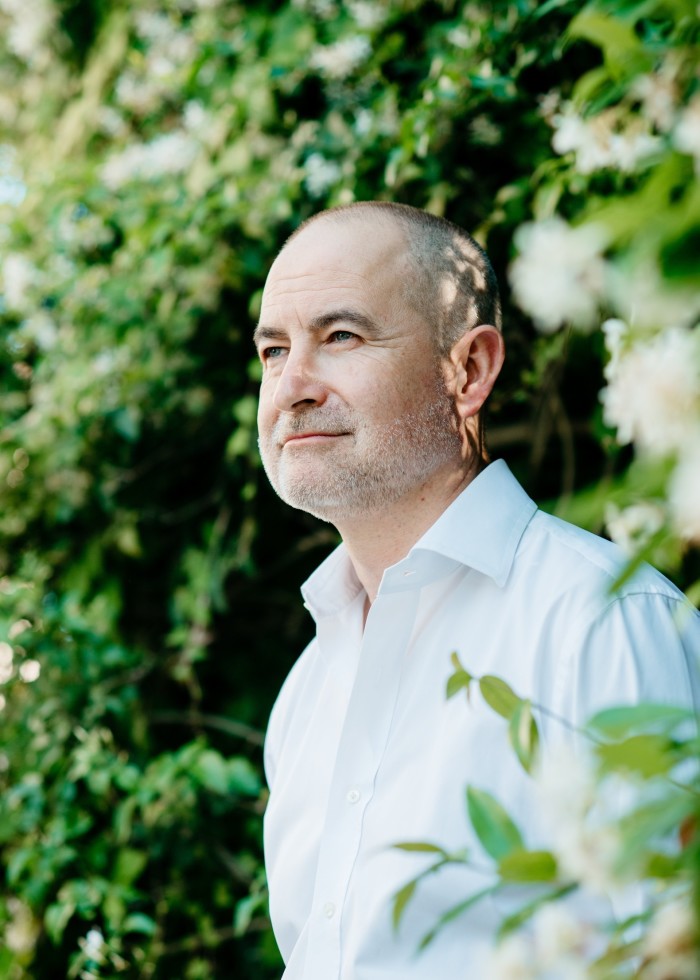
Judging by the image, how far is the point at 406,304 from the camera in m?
1.86

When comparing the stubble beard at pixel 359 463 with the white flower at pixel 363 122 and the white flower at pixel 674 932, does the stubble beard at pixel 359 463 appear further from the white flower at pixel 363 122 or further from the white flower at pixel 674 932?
the white flower at pixel 674 932

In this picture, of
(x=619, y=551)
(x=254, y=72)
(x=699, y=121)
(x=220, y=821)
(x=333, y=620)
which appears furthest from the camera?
(x=220, y=821)

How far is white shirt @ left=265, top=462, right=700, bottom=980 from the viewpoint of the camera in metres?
1.35

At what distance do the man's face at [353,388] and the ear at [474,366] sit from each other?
0.04 m

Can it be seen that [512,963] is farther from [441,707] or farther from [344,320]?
[344,320]

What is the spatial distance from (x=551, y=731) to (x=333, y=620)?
2.29 feet

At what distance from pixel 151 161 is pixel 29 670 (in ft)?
5.17

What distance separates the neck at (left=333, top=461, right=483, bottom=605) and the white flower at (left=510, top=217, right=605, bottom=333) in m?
1.18

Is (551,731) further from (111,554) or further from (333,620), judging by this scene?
(111,554)

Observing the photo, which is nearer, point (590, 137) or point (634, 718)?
point (634, 718)

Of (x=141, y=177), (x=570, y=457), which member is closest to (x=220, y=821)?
(x=570, y=457)

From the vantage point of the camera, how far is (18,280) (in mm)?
3375

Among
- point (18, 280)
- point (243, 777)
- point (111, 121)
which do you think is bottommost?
point (243, 777)

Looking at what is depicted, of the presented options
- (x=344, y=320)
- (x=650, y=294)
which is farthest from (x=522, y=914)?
(x=344, y=320)
